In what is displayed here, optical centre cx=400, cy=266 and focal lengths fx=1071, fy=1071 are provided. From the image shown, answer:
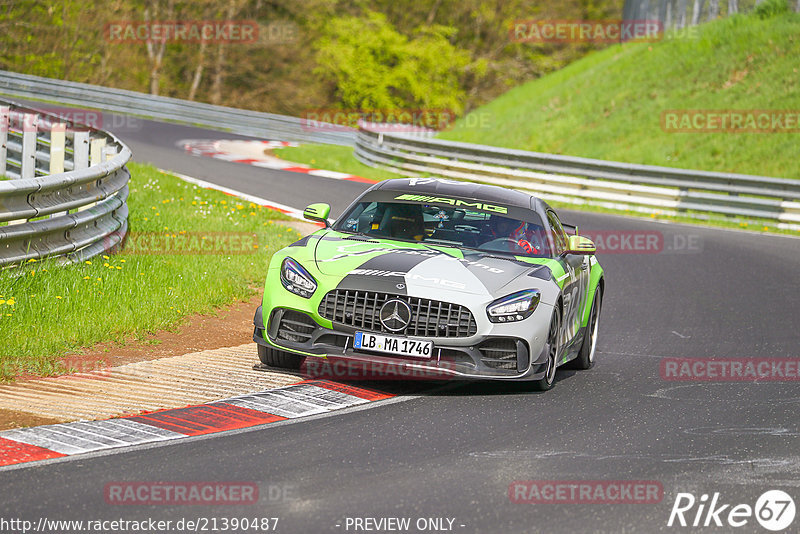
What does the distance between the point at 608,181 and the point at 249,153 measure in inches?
410

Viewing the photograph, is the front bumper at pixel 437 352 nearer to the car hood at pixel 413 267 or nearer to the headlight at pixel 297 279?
the headlight at pixel 297 279

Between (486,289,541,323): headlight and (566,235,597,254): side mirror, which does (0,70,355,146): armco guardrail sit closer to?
(566,235,597,254): side mirror

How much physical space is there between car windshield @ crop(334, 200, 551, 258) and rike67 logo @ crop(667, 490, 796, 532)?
332cm

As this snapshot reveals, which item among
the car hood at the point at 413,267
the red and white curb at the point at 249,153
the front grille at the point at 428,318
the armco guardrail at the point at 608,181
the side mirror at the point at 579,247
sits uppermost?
the side mirror at the point at 579,247

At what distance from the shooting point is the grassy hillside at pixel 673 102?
2644 centimetres

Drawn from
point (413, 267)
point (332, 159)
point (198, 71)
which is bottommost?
point (332, 159)

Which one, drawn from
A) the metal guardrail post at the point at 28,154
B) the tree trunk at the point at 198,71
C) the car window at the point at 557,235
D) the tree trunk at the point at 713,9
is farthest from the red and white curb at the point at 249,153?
the tree trunk at the point at 198,71

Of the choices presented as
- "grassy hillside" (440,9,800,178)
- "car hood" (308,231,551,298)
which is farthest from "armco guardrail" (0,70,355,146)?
"car hood" (308,231,551,298)

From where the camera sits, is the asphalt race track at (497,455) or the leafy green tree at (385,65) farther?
the leafy green tree at (385,65)

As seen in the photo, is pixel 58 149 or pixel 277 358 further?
pixel 58 149

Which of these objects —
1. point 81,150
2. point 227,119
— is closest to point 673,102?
point 227,119

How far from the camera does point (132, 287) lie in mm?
9719

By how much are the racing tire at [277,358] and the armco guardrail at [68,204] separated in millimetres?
2380

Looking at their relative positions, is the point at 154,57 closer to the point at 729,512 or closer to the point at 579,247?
the point at 579,247
